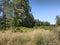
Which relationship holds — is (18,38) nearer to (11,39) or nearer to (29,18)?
(11,39)

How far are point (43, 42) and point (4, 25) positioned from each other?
36715 millimetres

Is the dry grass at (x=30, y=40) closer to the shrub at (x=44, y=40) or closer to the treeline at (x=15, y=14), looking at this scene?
the shrub at (x=44, y=40)

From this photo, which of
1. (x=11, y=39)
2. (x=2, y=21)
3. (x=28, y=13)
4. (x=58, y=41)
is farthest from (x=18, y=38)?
(x=28, y=13)

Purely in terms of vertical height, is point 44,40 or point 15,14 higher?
point 15,14

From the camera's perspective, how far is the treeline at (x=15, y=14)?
151ft

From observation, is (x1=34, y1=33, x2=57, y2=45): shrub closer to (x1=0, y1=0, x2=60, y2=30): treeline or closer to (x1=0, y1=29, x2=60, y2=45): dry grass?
(x1=0, y1=29, x2=60, y2=45): dry grass

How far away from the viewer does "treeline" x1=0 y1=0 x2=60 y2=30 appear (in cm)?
4602

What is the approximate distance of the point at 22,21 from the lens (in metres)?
50.6

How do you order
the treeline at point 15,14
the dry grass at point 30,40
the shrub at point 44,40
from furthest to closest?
the treeline at point 15,14
the shrub at point 44,40
the dry grass at point 30,40

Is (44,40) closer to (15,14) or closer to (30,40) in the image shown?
(30,40)

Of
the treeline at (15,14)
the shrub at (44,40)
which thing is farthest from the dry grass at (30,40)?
the treeline at (15,14)

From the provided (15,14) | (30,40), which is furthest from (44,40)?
(15,14)

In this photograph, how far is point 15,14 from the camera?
159 ft

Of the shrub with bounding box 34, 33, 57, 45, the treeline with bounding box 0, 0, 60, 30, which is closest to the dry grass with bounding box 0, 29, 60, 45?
the shrub with bounding box 34, 33, 57, 45
